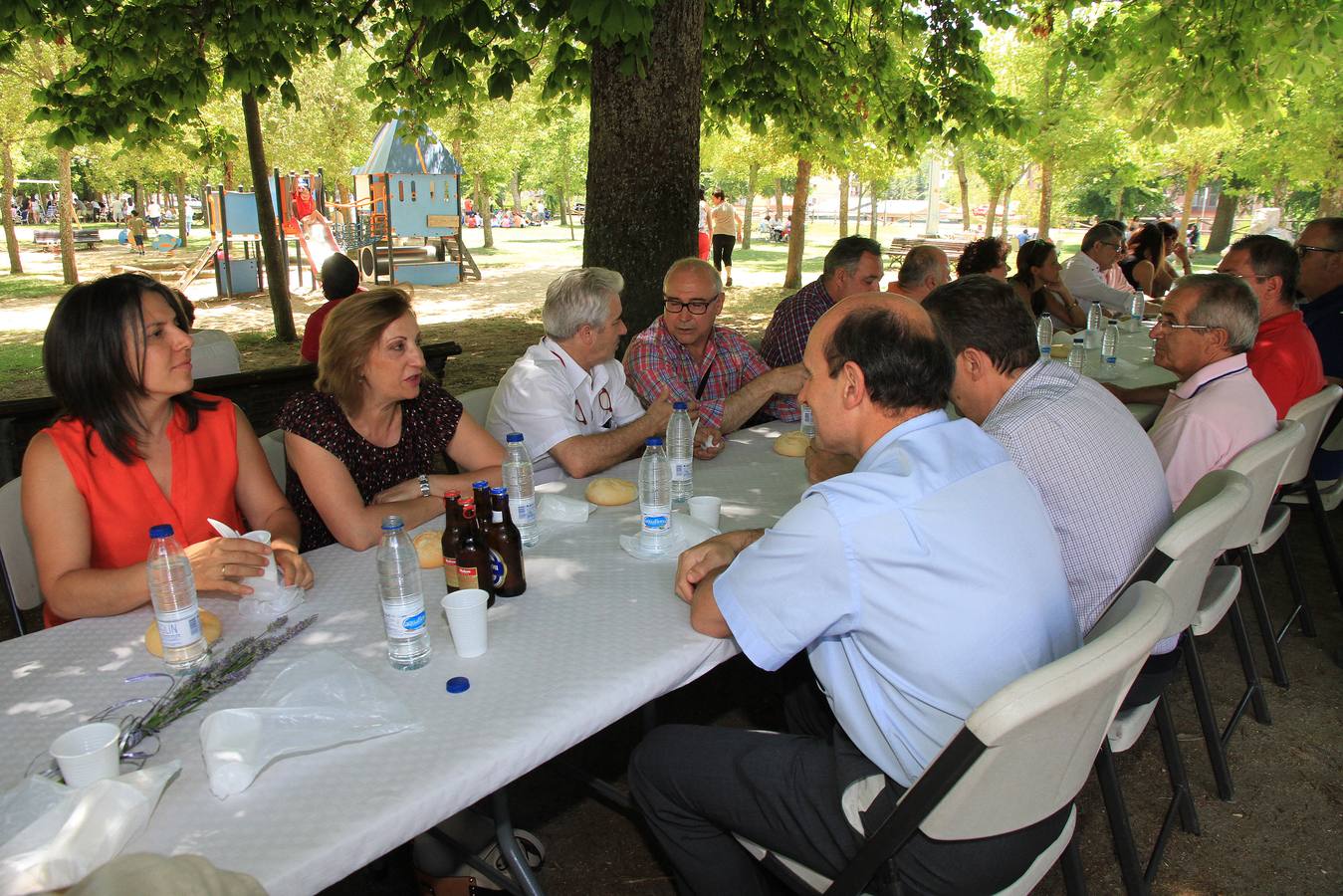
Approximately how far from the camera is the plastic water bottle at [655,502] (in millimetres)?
2383

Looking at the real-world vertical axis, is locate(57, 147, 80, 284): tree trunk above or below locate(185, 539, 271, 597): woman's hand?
above

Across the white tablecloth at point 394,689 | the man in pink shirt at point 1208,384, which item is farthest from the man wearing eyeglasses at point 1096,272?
the white tablecloth at point 394,689

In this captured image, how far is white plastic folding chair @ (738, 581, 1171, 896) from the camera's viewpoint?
1.27 m

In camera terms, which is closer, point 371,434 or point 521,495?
point 521,495

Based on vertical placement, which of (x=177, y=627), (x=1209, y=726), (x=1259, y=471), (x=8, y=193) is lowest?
(x=1209, y=726)

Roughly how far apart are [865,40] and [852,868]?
29.0 feet

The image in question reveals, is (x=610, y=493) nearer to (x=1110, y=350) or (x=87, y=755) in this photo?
(x=87, y=755)

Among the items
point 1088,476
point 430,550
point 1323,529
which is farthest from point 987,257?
point 430,550

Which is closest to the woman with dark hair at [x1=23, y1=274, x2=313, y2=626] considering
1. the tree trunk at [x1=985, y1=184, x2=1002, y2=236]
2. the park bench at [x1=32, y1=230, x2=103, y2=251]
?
the tree trunk at [x1=985, y1=184, x2=1002, y2=236]

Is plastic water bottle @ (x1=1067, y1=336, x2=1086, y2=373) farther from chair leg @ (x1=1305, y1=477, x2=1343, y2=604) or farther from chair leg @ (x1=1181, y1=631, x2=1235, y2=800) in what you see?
chair leg @ (x1=1181, y1=631, x2=1235, y2=800)

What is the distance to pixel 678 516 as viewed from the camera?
2.57m

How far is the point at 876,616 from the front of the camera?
1596mm

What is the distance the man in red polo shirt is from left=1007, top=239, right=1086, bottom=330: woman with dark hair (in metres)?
2.91

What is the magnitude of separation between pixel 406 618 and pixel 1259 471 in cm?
247
